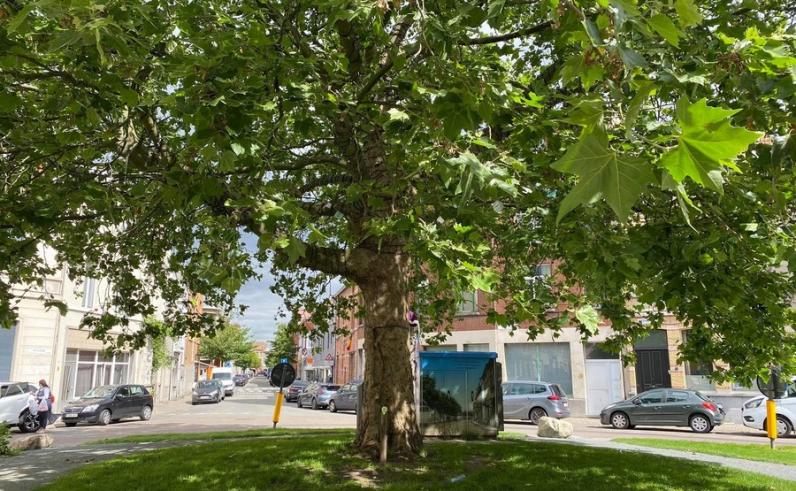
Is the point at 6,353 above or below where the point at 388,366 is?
below

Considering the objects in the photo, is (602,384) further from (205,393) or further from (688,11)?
(688,11)

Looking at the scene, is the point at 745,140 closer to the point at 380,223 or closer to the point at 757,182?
the point at 757,182

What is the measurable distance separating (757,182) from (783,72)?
1670mm

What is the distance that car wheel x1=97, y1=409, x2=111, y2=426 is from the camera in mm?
20042

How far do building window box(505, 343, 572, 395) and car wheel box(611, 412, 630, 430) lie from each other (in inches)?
257

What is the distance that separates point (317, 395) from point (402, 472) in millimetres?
24928

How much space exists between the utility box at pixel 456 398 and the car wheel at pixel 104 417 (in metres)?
13.5

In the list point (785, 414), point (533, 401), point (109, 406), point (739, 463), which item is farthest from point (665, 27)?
point (109, 406)

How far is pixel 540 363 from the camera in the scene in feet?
90.8

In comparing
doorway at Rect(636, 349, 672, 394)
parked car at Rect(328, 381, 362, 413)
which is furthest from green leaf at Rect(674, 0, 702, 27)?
parked car at Rect(328, 381, 362, 413)

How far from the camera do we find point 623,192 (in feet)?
4.64

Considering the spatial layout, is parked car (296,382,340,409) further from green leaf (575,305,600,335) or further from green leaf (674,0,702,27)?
green leaf (674,0,702,27)

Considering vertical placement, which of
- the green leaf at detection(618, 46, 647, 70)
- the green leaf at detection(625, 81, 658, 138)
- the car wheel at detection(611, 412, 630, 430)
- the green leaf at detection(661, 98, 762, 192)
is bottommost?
the car wheel at detection(611, 412, 630, 430)

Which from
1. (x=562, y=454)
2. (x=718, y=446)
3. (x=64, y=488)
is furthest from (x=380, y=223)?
(x=718, y=446)
